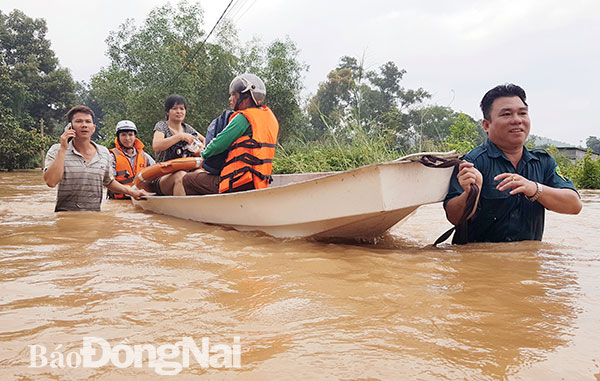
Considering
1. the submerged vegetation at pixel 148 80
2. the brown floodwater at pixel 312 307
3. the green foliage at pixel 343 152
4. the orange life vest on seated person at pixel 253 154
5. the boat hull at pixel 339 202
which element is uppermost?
the submerged vegetation at pixel 148 80

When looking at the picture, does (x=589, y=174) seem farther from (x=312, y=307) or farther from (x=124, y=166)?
(x=312, y=307)

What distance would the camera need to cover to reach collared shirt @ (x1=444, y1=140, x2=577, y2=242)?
119 inches

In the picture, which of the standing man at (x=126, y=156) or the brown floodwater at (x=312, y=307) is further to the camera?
the standing man at (x=126, y=156)

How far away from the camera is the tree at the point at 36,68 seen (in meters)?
39.4

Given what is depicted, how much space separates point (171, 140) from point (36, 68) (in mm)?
41838

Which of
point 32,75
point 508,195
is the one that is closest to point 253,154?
point 508,195

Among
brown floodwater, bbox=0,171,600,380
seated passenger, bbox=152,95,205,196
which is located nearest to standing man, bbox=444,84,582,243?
brown floodwater, bbox=0,171,600,380

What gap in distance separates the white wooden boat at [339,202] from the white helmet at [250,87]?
3.20 feet

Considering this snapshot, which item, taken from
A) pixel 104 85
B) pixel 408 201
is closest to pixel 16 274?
pixel 408 201

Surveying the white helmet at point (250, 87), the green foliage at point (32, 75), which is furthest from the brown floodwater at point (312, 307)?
the green foliage at point (32, 75)

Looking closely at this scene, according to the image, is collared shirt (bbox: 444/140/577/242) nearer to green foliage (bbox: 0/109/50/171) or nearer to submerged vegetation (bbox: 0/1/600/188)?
submerged vegetation (bbox: 0/1/600/188)

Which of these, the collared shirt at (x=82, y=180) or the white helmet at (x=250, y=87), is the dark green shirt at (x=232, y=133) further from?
the collared shirt at (x=82, y=180)

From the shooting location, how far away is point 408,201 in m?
3.15

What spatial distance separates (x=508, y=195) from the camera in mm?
2977
